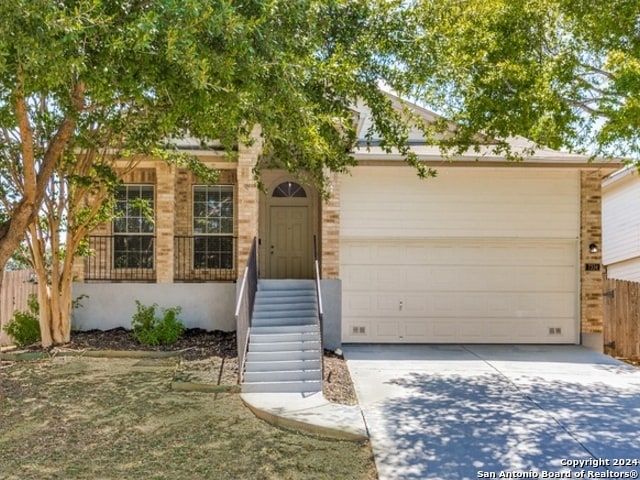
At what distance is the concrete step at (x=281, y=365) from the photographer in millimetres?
7191

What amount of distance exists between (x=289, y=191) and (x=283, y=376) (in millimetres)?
5276

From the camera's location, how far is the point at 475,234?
10.6 m

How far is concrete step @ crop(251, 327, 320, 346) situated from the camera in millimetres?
7852

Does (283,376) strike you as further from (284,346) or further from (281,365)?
(284,346)

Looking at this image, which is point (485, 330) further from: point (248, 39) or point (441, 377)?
point (248, 39)

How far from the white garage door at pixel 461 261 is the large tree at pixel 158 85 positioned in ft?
8.98

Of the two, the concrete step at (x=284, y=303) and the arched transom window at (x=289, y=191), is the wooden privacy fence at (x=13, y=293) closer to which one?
the concrete step at (x=284, y=303)

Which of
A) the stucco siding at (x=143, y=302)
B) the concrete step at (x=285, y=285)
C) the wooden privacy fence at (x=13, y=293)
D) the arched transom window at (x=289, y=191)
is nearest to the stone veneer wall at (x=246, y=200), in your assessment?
the concrete step at (x=285, y=285)

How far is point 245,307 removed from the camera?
25.9ft

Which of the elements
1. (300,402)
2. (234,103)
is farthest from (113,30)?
(300,402)

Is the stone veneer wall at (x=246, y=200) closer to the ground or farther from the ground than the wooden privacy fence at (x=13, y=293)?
farther from the ground

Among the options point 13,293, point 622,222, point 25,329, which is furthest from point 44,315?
point 622,222

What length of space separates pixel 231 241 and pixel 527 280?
6.39m

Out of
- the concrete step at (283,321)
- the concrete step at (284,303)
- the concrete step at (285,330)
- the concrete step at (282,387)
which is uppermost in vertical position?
the concrete step at (284,303)
